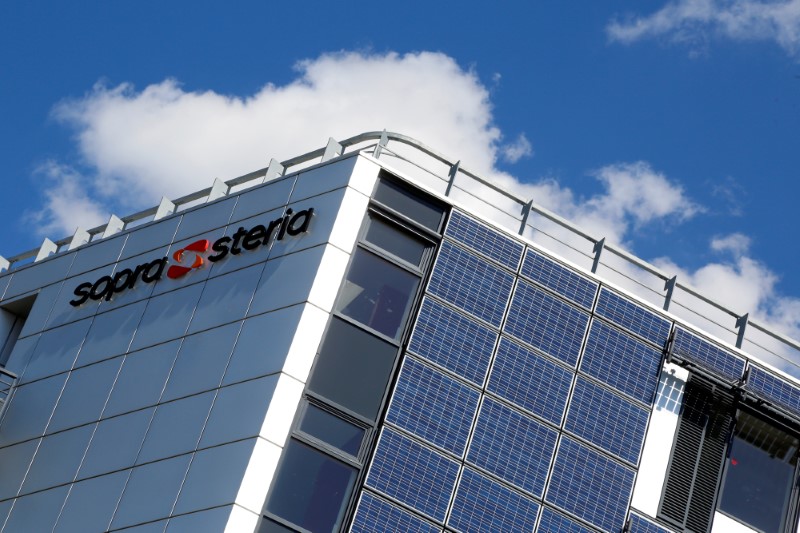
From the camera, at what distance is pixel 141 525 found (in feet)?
87.5

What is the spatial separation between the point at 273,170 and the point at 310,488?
7582 millimetres

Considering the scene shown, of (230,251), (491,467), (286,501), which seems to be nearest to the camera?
(286,501)

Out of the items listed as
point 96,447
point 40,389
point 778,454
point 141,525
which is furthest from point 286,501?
point 778,454

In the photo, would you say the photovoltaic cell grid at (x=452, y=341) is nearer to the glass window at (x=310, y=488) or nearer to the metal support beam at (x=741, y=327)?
the glass window at (x=310, y=488)

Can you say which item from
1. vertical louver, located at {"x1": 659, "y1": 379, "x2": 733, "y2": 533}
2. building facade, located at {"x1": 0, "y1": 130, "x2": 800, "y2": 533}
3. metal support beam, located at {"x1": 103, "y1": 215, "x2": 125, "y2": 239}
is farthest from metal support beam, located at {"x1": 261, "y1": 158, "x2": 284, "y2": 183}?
vertical louver, located at {"x1": 659, "y1": 379, "x2": 733, "y2": 533}

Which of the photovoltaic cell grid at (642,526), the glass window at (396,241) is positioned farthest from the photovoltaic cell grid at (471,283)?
the photovoltaic cell grid at (642,526)

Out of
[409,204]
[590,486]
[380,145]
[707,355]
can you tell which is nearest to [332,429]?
[409,204]

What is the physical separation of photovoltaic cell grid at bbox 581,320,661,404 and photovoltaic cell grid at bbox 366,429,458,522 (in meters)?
4.04

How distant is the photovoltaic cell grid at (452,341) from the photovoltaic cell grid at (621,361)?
7.55 ft

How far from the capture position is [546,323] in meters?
29.1

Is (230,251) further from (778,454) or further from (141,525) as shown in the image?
(778,454)

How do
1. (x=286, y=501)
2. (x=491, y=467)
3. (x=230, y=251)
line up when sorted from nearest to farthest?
(x=286, y=501) < (x=491, y=467) < (x=230, y=251)

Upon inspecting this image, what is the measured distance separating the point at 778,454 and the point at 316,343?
10697 millimetres

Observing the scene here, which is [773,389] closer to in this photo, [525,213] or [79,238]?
[525,213]
